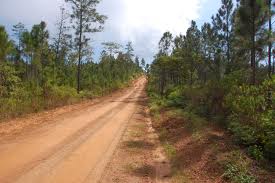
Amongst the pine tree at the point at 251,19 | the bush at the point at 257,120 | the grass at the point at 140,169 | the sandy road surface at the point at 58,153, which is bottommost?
the grass at the point at 140,169

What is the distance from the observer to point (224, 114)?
1627 centimetres

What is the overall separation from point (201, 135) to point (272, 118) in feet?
14.1

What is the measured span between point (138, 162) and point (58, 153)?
94.6 inches

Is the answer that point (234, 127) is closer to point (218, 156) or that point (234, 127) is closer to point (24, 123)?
point (218, 156)

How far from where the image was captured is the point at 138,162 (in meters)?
11.0

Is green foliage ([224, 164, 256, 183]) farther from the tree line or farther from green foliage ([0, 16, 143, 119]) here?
green foliage ([0, 16, 143, 119])

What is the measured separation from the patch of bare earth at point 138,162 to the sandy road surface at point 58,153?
30 cm

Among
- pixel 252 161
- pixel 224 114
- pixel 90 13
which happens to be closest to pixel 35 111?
pixel 224 114

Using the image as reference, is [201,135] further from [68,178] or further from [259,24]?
[259,24]

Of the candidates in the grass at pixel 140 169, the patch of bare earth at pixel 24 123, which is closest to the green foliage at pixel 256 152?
the grass at pixel 140 169

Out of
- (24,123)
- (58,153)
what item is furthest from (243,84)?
(24,123)

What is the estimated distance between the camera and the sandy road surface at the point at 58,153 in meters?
8.68

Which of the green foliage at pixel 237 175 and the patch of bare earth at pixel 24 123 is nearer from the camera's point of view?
the green foliage at pixel 237 175

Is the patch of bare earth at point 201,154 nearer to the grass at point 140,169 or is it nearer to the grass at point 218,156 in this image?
the grass at point 218,156
